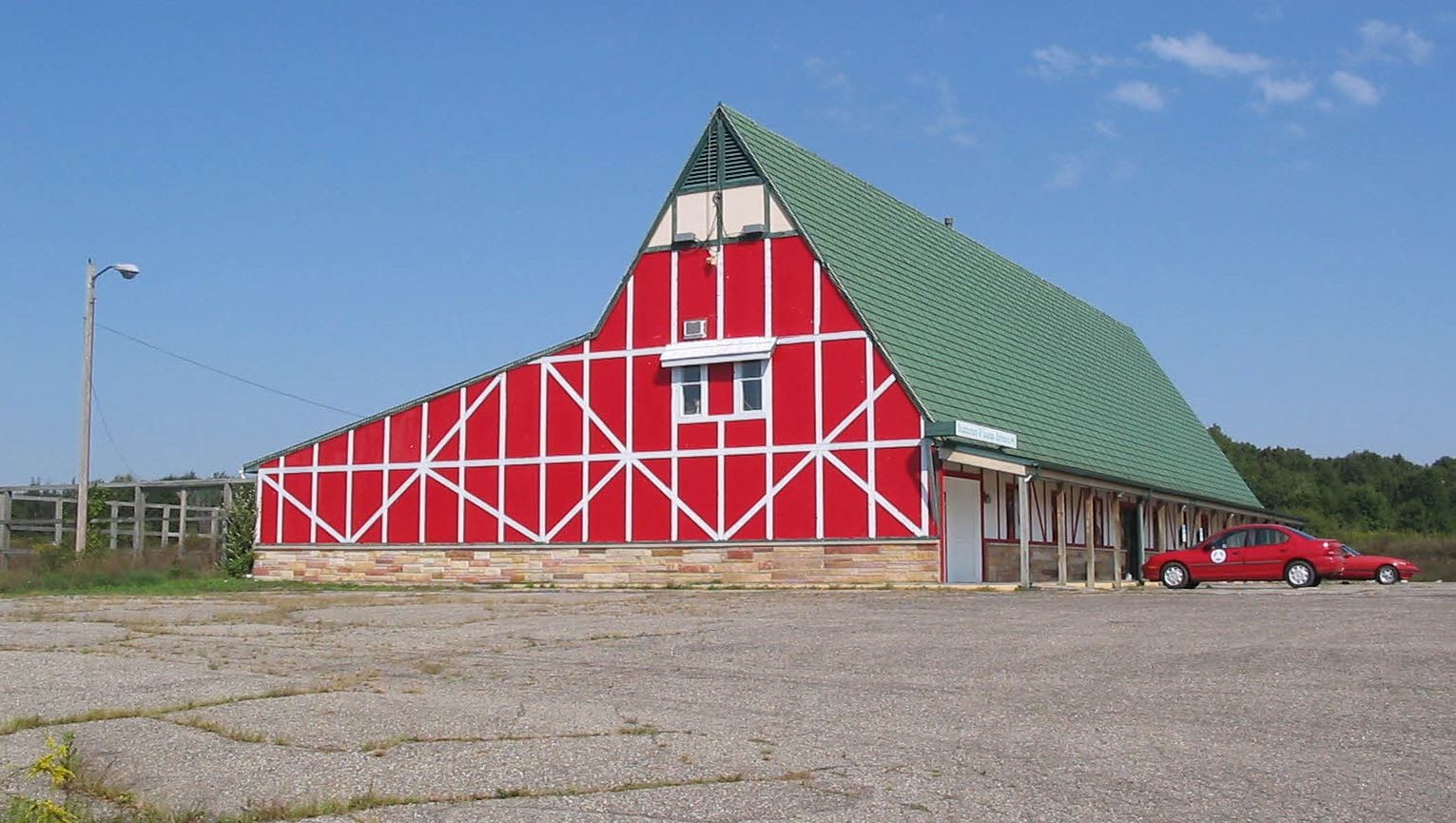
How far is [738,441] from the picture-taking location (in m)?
30.5

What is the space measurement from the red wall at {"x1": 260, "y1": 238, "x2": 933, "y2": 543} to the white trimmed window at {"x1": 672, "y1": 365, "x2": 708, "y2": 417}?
25 centimetres

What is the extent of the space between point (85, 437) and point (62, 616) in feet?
47.4

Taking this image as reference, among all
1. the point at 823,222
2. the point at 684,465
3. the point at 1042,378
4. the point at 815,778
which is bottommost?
the point at 815,778

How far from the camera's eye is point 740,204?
3122 centimetres

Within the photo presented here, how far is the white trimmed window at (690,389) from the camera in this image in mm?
31109

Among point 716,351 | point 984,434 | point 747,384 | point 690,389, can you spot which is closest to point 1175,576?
point 984,434

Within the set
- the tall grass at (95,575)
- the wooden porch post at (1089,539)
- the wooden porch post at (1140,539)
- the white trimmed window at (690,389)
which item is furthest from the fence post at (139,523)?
the wooden porch post at (1140,539)

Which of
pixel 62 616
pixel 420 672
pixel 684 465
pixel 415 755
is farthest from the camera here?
pixel 684 465

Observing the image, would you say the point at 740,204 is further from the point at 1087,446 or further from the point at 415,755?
the point at 415,755

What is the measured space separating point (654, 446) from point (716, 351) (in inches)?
102

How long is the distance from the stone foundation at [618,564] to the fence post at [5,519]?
6982 millimetres

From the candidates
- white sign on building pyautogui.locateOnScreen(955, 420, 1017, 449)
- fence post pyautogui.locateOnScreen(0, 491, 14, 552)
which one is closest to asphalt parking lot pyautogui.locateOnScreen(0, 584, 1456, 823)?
white sign on building pyautogui.locateOnScreen(955, 420, 1017, 449)

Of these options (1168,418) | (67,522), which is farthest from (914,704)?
(1168,418)

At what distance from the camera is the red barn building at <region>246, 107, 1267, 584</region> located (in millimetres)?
29203
